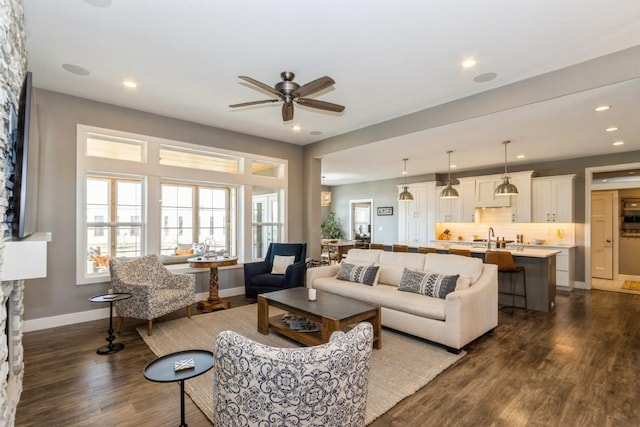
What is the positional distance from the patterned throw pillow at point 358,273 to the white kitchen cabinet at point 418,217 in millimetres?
4597

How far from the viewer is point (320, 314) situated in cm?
312

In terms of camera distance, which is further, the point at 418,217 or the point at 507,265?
the point at 418,217

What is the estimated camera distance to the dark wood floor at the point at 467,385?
2238mm

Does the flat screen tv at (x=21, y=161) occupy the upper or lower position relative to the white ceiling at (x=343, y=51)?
lower

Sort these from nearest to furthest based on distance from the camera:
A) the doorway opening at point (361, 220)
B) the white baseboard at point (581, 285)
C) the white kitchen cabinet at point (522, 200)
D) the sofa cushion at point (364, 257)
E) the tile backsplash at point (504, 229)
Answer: the sofa cushion at point (364, 257), the white baseboard at point (581, 285), the tile backsplash at point (504, 229), the white kitchen cabinet at point (522, 200), the doorway opening at point (361, 220)

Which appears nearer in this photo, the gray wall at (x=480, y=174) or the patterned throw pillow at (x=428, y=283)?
the patterned throw pillow at (x=428, y=283)

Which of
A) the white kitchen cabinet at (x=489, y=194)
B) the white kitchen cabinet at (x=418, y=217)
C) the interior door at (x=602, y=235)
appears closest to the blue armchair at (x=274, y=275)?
the white kitchen cabinet at (x=418, y=217)

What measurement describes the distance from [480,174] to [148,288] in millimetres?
8011

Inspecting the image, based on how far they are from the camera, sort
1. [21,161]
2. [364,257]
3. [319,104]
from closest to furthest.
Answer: [21,161] < [319,104] < [364,257]

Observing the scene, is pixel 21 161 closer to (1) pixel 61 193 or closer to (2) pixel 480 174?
(1) pixel 61 193

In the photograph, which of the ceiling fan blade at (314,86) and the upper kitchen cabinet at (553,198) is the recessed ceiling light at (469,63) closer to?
the ceiling fan blade at (314,86)

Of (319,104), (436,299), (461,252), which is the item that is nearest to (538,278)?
(461,252)

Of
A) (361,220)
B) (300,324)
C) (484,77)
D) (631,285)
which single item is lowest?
(631,285)

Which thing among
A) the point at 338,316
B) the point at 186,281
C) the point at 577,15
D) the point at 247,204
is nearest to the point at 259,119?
the point at 247,204
